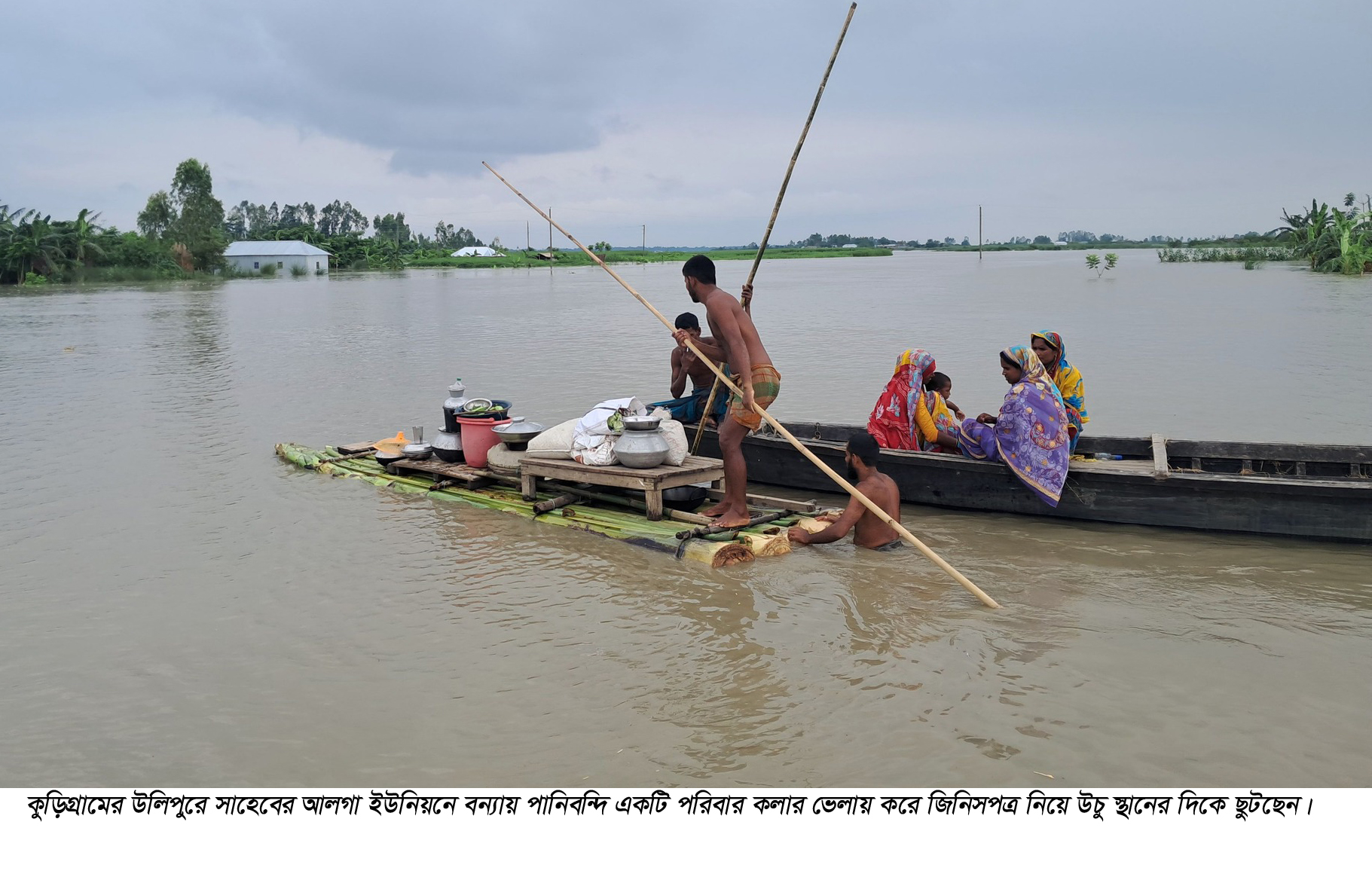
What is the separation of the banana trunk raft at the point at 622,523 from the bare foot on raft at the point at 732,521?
0.06 m

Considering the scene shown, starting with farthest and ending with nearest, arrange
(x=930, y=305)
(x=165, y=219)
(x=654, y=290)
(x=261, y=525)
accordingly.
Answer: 1. (x=165, y=219)
2. (x=654, y=290)
3. (x=930, y=305)
4. (x=261, y=525)

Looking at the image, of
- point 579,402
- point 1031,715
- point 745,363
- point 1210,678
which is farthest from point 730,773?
point 579,402

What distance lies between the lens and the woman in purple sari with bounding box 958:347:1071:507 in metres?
6.35

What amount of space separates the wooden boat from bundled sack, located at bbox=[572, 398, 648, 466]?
5.15ft

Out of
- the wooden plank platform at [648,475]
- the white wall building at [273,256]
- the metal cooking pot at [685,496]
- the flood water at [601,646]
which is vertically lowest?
the flood water at [601,646]

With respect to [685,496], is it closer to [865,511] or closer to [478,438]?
[865,511]

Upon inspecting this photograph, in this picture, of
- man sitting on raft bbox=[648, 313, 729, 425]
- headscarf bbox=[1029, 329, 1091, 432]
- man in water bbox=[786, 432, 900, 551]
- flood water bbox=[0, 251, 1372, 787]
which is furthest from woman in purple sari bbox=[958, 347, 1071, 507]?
man sitting on raft bbox=[648, 313, 729, 425]

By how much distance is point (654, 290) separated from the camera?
48.9 meters

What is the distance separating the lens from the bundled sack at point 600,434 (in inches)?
250

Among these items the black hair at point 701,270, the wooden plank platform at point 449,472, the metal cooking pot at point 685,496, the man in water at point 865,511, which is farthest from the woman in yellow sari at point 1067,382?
the wooden plank platform at point 449,472

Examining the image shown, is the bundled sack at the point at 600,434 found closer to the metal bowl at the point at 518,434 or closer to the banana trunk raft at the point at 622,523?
the banana trunk raft at the point at 622,523

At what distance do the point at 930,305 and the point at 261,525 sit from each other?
28876 millimetres

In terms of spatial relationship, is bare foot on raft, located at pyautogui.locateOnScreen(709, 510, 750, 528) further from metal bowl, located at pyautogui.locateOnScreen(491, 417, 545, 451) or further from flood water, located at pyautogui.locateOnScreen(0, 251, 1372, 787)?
metal bowl, located at pyautogui.locateOnScreen(491, 417, 545, 451)

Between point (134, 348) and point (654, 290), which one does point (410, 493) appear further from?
point (654, 290)
